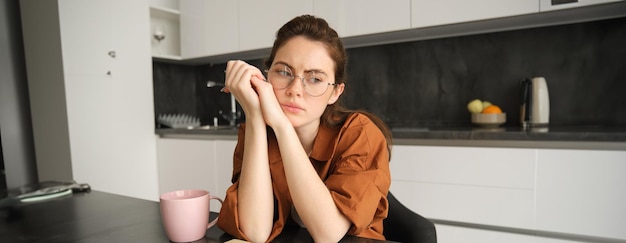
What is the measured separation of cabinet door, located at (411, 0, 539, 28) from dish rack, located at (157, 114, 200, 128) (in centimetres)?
179

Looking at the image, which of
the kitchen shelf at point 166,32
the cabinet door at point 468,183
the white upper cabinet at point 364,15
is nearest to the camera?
the cabinet door at point 468,183

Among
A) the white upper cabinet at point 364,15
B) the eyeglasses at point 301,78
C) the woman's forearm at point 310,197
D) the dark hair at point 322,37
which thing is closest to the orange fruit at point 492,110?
the white upper cabinet at point 364,15

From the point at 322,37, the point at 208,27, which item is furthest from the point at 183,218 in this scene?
the point at 208,27

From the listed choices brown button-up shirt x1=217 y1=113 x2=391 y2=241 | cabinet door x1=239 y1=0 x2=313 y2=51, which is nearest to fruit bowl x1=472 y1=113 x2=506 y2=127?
cabinet door x1=239 y1=0 x2=313 y2=51

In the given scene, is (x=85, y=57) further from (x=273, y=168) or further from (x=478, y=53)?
(x=478, y=53)

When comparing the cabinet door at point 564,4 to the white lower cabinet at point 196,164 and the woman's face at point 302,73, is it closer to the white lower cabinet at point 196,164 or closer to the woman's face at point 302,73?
the woman's face at point 302,73

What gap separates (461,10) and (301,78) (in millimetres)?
1274

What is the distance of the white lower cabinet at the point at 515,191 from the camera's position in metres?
1.35

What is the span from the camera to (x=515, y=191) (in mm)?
1478

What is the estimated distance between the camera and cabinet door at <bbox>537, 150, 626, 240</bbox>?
4.37 feet

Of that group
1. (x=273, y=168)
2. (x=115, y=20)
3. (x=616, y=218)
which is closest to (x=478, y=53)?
(x=616, y=218)

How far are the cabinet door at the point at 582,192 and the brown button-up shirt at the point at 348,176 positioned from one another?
97 centimetres

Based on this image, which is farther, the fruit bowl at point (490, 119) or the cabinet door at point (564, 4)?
the fruit bowl at point (490, 119)

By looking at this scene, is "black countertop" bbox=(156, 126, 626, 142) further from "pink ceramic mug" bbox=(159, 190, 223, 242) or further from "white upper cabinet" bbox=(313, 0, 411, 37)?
"pink ceramic mug" bbox=(159, 190, 223, 242)
